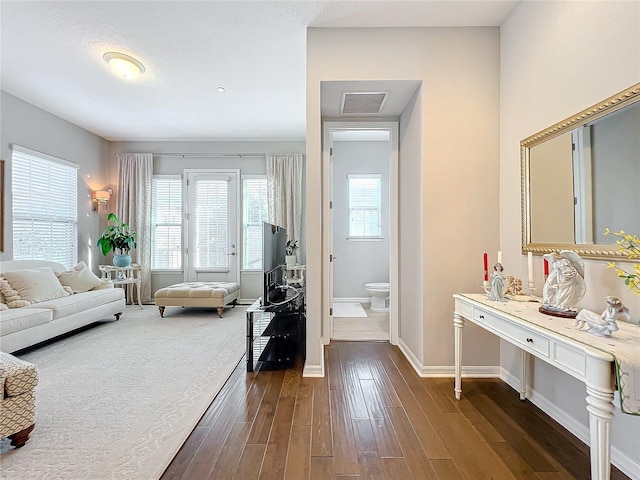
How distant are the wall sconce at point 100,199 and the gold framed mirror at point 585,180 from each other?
6110mm

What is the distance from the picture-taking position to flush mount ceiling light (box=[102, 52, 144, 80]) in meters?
3.23

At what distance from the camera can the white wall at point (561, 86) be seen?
163 cm

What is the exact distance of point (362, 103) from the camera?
3.26m

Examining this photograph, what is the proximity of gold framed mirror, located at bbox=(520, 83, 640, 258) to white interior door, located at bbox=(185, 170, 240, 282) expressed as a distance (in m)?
4.75

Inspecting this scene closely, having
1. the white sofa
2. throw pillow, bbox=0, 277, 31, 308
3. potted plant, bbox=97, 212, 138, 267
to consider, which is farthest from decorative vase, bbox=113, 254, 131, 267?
throw pillow, bbox=0, 277, 31, 308

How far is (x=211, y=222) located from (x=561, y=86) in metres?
5.34

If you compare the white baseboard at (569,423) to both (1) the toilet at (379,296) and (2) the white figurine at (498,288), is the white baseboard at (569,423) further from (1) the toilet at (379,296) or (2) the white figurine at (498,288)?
(1) the toilet at (379,296)

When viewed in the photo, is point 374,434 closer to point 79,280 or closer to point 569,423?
point 569,423

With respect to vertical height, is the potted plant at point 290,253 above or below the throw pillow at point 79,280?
above

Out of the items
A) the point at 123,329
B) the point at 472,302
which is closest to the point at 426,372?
the point at 472,302

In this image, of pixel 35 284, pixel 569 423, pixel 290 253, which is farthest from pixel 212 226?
pixel 569 423

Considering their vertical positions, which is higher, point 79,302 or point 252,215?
point 252,215

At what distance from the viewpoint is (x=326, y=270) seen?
12.4 feet

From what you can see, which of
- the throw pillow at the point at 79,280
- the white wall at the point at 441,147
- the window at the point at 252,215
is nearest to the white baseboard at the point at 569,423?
the white wall at the point at 441,147
